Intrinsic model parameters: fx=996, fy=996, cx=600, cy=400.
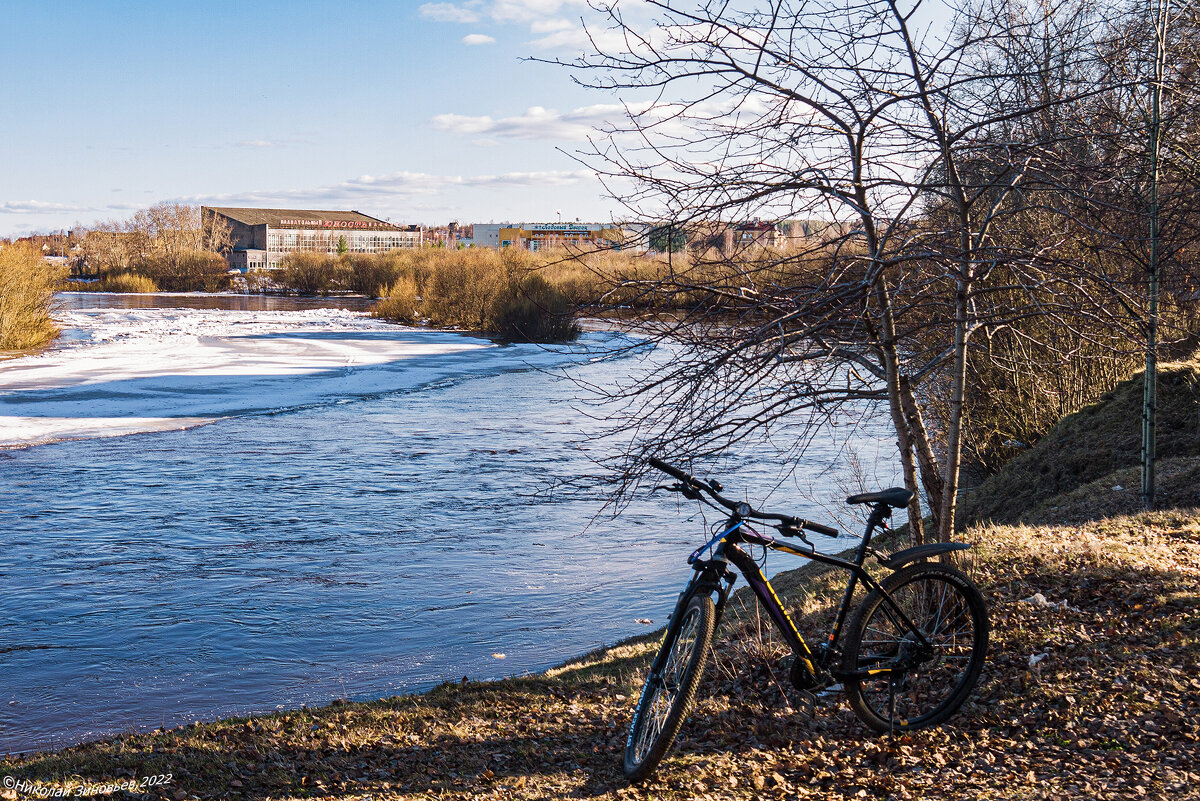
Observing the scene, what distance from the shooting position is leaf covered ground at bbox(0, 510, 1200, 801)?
4.08 m

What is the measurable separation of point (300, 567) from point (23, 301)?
25089 mm

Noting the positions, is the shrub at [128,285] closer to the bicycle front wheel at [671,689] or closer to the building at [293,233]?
the building at [293,233]

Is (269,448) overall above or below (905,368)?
below

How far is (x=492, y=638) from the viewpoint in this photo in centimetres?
771

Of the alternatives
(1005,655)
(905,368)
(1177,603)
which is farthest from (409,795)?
(1177,603)

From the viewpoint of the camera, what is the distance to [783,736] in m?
4.60

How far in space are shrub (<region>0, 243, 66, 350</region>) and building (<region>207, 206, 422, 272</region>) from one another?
8089 centimetres

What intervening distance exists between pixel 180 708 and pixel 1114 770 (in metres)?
5.26

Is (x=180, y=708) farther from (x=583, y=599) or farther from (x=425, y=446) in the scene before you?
(x=425, y=446)

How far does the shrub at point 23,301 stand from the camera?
94.6 ft

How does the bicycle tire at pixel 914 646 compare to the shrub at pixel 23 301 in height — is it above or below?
below

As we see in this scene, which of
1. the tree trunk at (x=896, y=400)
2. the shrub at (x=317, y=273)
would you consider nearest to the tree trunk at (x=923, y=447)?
the tree trunk at (x=896, y=400)

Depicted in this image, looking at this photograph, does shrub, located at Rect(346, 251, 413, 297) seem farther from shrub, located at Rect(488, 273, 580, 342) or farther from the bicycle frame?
the bicycle frame

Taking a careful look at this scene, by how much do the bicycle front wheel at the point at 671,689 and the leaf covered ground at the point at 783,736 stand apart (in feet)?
0.46
